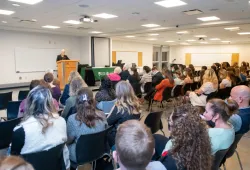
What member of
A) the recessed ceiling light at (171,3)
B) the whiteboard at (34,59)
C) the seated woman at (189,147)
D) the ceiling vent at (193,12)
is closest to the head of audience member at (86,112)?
the seated woman at (189,147)

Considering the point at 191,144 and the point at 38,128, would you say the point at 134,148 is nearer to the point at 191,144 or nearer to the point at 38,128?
the point at 191,144

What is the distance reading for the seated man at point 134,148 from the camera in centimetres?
105

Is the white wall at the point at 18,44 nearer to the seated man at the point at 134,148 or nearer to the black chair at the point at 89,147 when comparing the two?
Answer: the black chair at the point at 89,147

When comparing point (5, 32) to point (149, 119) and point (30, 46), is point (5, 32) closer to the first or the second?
point (30, 46)

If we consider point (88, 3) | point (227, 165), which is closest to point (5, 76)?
point (88, 3)

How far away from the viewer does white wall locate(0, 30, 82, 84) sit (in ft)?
33.8

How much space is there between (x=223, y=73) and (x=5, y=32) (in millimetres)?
9902

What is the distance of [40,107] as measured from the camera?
6.40ft

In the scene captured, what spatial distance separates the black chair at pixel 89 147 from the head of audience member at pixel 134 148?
1.00 meters

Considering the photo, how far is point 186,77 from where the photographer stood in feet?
22.1

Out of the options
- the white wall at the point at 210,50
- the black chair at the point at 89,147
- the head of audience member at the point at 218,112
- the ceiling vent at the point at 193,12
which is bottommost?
the black chair at the point at 89,147

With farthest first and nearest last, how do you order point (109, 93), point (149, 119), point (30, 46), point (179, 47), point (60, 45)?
1. point (179, 47)
2. point (60, 45)
3. point (30, 46)
4. point (109, 93)
5. point (149, 119)

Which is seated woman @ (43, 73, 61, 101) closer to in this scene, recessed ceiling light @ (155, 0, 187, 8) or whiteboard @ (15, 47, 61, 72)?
recessed ceiling light @ (155, 0, 187, 8)

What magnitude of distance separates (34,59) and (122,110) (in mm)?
10048
